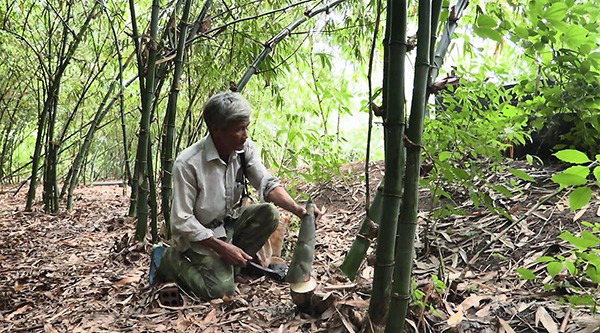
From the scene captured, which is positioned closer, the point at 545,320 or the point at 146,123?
the point at 545,320

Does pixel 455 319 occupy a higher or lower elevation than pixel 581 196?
lower

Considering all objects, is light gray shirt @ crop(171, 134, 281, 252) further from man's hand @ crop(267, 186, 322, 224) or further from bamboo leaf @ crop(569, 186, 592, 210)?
bamboo leaf @ crop(569, 186, 592, 210)

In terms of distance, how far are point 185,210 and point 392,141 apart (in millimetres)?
1192

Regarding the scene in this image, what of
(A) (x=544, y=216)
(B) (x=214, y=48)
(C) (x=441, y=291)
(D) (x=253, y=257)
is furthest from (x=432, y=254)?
(B) (x=214, y=48)

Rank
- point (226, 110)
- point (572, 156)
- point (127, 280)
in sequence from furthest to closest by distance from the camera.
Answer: point (127, 280) < point (226, 110) < point (572, 156)

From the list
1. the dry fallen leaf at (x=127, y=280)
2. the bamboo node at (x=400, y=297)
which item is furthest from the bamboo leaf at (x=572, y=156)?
the dry fallen leaf at (x=127, y=280)

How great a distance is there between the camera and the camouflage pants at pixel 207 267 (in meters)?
2.05

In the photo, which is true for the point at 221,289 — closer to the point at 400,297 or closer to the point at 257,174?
the point at 257,174

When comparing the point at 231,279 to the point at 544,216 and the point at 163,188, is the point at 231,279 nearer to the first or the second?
the point at 163,188

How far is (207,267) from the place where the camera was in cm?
209

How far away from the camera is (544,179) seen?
2.50 metres

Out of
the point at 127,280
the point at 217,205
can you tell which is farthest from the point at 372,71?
the point at 127,280

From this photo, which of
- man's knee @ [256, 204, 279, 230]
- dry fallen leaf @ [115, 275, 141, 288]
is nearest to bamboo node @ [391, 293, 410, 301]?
man's knee @ [256, 204, 279, 230]

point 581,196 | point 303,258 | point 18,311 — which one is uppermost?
point 581,196
